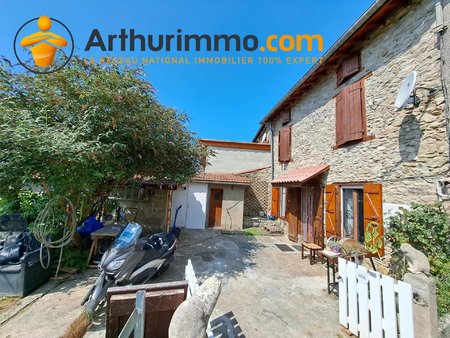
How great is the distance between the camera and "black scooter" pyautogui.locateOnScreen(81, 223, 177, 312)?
3191 mm

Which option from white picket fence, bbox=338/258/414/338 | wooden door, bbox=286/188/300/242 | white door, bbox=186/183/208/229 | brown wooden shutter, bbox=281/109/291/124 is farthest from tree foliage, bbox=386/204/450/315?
white door, bbox=186/183/208/229

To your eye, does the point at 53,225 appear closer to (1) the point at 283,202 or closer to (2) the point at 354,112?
(2) the point at 354,112

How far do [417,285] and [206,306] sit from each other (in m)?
2.60

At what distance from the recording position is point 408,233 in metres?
3.69

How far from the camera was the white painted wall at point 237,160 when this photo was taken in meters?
13.3

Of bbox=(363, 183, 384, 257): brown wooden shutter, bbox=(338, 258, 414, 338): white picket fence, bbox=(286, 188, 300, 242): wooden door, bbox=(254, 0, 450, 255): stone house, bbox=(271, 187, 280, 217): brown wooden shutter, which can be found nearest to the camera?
bbox=(338, 258, 414, 338): white picket fence

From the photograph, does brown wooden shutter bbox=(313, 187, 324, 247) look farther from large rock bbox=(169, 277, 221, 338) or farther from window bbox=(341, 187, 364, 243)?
large rock bbox=(169, 277, 221, 338)

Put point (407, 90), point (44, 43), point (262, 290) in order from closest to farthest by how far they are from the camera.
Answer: point (407, 90), point (262, 290), point (44, 43)

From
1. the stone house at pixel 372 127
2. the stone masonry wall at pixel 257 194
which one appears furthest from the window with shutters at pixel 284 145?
the stone masonry wall at pixel 257 194

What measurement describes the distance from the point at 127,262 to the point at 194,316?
256 cm

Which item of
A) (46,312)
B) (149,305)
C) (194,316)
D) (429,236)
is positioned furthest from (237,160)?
(194,316)

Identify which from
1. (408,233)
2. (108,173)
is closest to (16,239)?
(108,173)

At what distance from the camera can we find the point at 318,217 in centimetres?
694

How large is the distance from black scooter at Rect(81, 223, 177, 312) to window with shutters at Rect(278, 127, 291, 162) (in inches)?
294
